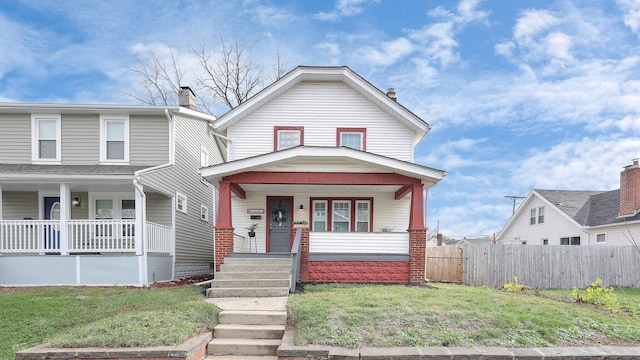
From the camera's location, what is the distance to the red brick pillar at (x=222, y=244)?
31.2ft

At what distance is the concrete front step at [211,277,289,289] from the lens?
318 inches

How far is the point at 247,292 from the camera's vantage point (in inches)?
301

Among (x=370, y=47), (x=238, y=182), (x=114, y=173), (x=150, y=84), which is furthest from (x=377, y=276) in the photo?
(x=150, y=84)

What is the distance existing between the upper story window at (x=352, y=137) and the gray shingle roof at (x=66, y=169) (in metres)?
6.73

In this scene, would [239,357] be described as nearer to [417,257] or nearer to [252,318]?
[252,318]

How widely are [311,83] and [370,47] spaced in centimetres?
388

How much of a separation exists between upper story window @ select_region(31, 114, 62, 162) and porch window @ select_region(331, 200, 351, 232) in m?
9.65

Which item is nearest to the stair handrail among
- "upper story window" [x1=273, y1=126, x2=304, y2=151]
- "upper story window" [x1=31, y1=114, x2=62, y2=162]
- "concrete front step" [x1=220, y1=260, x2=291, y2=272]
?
"concrete front step" [x1=220, y1=260, x2=291, y2=272]

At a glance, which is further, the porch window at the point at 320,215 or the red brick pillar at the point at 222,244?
the porch window at the point at 320,215

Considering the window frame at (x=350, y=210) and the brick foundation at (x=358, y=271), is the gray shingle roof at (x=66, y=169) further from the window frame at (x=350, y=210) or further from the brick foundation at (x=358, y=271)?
the brick foundation at (x=358, y=271)

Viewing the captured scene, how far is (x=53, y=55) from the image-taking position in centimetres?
1359

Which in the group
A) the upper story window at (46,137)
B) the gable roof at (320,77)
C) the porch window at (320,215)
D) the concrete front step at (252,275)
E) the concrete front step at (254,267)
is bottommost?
the concrete front step at (252,275)

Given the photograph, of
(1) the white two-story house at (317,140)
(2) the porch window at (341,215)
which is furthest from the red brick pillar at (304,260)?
(2) the porch window at (341,215)

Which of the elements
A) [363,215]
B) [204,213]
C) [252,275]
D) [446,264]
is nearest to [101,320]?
[252,275]
